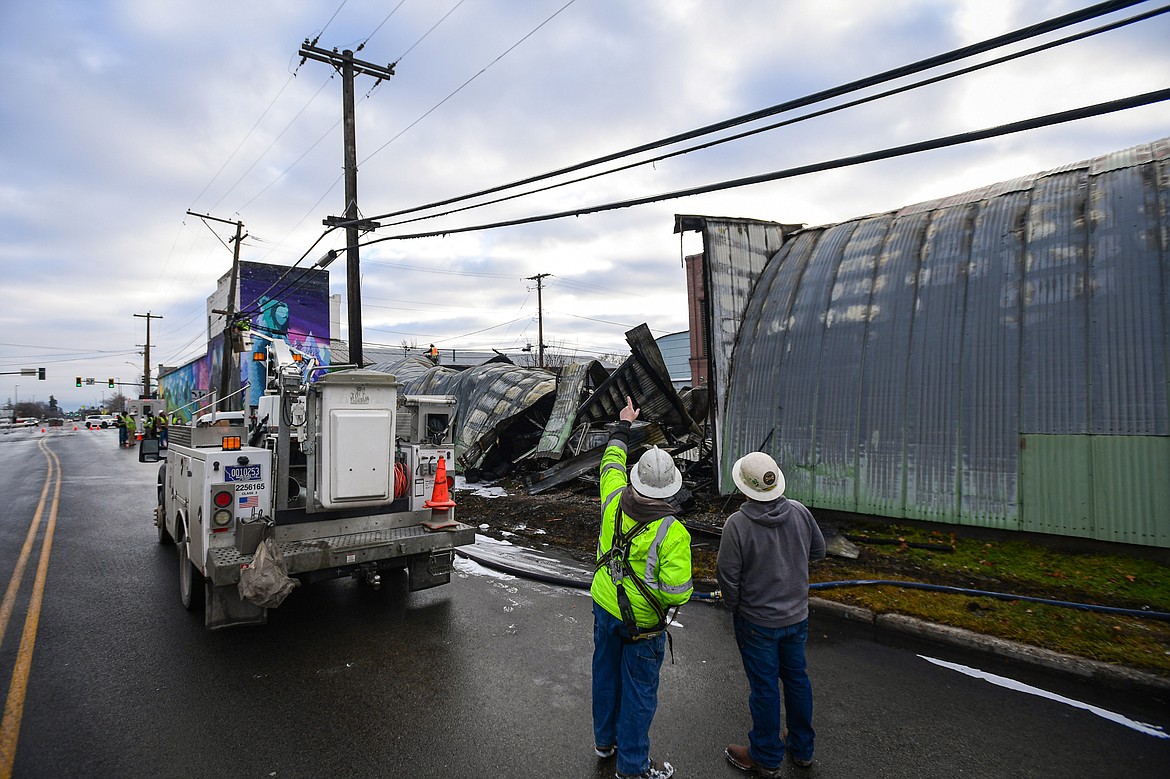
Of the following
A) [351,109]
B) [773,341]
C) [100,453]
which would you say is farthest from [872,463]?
[100,453]

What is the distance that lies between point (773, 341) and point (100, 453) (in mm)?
29792

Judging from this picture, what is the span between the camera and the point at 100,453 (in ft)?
85.6

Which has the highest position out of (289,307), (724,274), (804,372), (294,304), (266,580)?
(294,304)

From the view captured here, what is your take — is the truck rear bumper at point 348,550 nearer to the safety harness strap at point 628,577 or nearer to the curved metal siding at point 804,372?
the safety harness strap at point 628,577

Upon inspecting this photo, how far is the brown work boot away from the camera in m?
3.37

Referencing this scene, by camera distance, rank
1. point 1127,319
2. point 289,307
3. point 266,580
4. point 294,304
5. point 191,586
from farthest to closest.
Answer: point 294,304 → point 289,307 → point 1127,319 → point 191,586 → point 266,580

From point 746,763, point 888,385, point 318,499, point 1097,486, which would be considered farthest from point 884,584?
point 318,499

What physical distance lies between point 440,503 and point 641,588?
346 centimetres

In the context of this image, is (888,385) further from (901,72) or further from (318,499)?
(318,499)

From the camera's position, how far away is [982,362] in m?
8.27

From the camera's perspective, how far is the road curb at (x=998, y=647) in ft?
14.6

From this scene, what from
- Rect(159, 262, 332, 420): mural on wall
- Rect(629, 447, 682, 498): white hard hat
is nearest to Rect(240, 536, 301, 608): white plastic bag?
Rect(629, 447, 682, 498): white hard hat

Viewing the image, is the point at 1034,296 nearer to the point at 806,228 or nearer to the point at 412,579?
the point at 806,228

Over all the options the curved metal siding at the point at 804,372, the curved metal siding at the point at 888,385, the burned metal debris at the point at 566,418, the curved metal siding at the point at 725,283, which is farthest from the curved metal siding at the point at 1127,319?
the burned metal debris at the point at 566,418
